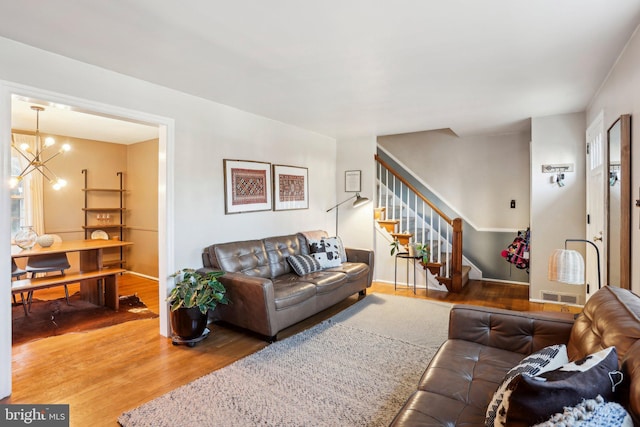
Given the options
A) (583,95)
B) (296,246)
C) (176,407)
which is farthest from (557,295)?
(176,407)

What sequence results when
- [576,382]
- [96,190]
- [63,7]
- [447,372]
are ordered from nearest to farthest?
[576,382]
[447,372]
[63,7]
[96,190]

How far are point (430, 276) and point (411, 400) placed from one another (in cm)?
376

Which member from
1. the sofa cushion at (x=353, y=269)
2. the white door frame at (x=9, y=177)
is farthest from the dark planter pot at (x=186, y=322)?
the sofa cushion at (x=353, y=269)

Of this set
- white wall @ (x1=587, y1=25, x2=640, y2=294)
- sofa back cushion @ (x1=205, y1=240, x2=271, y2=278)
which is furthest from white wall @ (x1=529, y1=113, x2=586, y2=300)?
sofa back cushion @ (x1=205, y1=240, x2=271, y2=278)

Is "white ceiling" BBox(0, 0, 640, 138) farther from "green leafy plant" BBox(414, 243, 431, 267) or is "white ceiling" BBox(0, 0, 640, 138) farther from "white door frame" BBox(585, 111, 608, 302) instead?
"green leafy plant" BBox(414, 243, 431, 267)

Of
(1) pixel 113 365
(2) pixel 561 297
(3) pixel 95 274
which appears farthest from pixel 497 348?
(3) pixel 95 274

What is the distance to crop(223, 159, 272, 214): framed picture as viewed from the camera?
3838mm

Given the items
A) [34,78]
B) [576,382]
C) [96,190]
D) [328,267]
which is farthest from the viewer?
[96,190]

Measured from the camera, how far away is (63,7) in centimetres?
187

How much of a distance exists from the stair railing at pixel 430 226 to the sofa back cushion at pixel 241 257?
7.43ft

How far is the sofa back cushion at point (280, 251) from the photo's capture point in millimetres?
3945

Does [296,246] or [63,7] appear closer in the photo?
[63,7]

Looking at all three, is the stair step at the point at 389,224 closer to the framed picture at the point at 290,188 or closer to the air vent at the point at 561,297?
Result: the framed picture at the point at 290,188

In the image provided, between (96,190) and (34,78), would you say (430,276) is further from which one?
(96,190)
